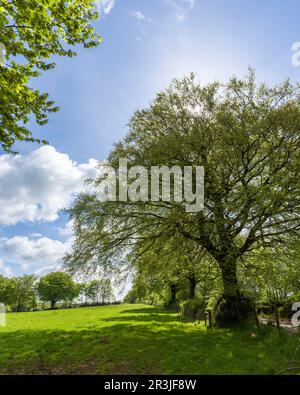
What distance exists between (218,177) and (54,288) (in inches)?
4447

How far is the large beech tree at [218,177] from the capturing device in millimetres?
16844

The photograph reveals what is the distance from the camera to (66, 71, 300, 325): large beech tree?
16844 millimetres

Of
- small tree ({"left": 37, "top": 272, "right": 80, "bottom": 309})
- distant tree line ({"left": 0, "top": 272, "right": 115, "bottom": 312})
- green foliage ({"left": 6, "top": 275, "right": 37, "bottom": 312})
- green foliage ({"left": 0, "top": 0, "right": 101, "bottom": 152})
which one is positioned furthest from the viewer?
small tree ({"left": 37, "top": 272, "right": 80, "bottom": 309})

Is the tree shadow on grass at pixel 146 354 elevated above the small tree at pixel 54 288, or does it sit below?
above

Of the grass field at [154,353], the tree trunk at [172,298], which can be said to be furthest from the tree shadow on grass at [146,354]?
the tree trunk at [172,298]

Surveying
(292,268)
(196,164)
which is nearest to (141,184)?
(196,164)

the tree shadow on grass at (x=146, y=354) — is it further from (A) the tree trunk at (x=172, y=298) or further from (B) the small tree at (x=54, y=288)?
(B) the small tree at (x=54, y=288)

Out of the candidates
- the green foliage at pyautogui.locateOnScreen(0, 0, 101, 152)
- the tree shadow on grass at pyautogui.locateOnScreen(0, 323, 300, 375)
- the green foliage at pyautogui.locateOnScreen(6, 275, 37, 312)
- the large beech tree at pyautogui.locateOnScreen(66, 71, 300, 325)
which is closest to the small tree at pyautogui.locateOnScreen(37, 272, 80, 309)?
the green foliage at pyautogui.locateOnScreen(6, 275, 37, 312)

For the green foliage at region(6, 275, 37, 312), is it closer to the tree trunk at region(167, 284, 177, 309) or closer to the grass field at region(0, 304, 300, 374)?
the tree trunk at region(167, 284, 177, 309)

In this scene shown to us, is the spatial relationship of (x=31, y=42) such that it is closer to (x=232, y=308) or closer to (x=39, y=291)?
(x=232, y=308)

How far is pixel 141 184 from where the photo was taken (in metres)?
18.6

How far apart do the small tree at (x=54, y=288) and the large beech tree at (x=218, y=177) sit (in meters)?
102

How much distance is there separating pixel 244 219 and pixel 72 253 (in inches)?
446

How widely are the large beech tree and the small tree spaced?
10201cm
